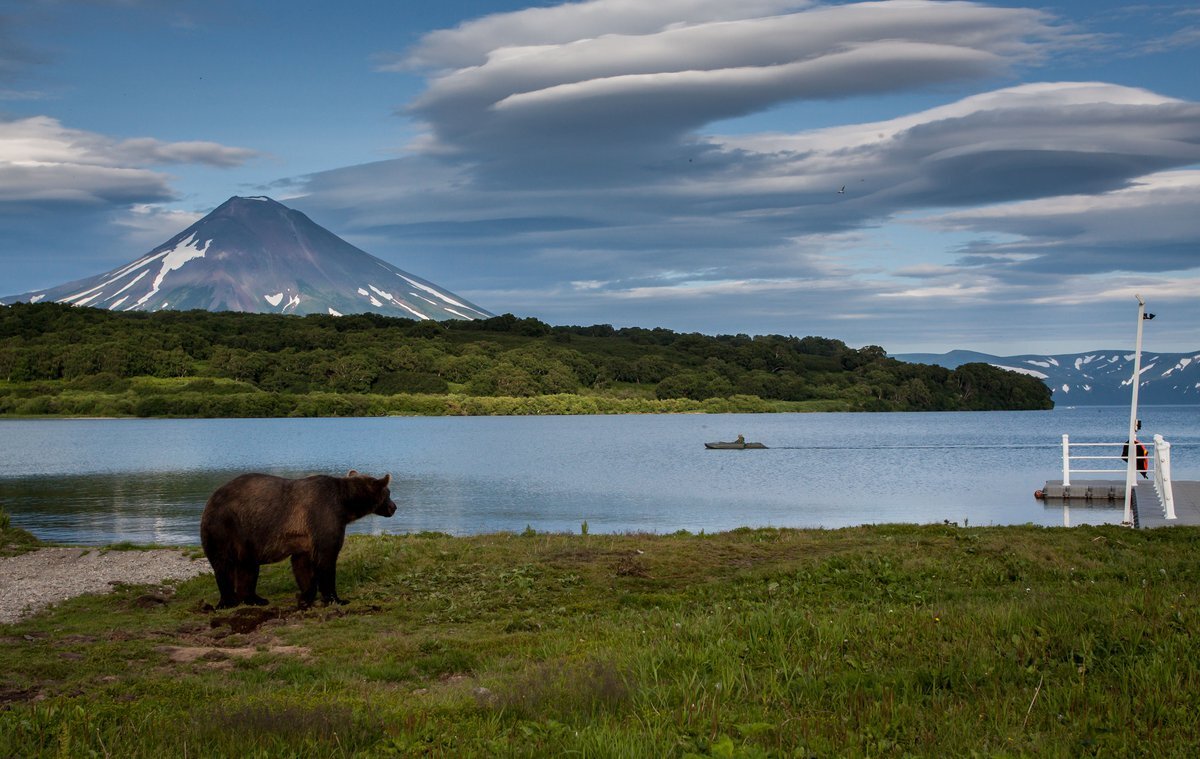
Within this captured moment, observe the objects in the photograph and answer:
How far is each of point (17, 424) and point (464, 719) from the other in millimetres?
180506

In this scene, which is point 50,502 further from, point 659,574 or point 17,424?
point 17,424

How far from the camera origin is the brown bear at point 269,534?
53.0ft

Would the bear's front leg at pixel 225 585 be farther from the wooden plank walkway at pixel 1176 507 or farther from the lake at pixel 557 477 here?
the lake at pixel 557 477

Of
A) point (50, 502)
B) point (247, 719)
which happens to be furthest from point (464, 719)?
point (50, 502)

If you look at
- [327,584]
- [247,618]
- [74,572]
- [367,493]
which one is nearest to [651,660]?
[247,618]

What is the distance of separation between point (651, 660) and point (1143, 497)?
28.2 meters

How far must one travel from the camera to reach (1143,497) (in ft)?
102

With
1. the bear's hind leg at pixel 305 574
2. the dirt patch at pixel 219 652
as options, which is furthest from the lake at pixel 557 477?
the dirt patch at pixel 219 652

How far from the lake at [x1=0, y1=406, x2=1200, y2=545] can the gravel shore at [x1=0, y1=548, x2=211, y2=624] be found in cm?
1176

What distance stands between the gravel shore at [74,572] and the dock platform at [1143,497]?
75.1 ft

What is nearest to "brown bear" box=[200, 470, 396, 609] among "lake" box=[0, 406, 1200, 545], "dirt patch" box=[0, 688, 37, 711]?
"dirt patch" box=[0, 688, 37, 711]

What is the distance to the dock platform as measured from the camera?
24.7 meters

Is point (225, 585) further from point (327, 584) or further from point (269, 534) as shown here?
point (327, 584)

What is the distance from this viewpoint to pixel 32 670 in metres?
11.6
